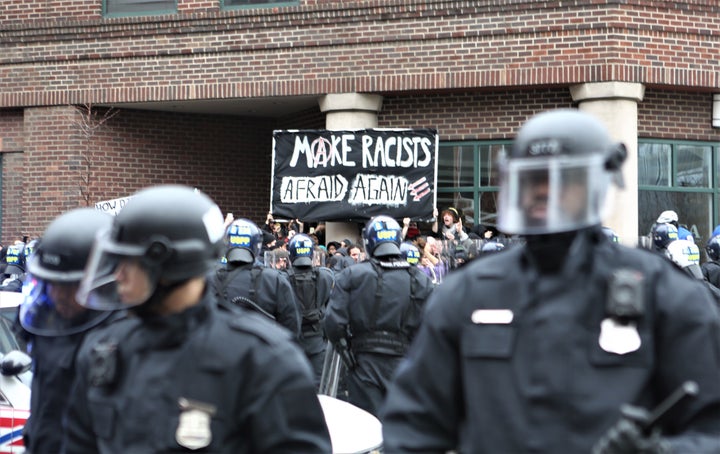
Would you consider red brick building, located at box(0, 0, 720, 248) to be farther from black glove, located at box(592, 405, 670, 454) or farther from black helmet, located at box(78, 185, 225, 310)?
black glove, located at box(592, 405, 670, 454)

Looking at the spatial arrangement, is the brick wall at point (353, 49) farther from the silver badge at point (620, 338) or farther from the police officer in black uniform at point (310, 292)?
the silver badge at point (620, 338)

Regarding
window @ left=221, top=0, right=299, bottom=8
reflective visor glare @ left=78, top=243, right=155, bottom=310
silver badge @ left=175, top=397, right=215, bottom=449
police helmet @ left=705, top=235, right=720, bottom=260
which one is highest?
window @ left=221, top=0, right=299, bottom=8

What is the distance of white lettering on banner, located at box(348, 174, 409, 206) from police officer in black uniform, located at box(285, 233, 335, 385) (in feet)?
18.3

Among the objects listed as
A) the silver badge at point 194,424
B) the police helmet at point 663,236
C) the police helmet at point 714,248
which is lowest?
the silver badge at point 194,424

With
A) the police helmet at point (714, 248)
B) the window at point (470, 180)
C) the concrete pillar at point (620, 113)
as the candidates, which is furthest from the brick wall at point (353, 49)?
the police helmet at point (714, 248)

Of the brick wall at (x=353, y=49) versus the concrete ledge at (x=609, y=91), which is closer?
the concrete ledge at (x=609, y=91)

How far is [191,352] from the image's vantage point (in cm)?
324

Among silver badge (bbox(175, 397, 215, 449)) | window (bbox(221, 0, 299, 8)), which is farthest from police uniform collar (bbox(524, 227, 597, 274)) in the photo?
window (bbox(221, 0, 299, 8))

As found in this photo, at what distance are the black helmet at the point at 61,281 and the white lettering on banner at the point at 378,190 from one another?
44.3 ft

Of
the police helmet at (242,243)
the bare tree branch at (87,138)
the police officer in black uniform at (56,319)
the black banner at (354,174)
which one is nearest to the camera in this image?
the police officer in black uniform at (56,319)

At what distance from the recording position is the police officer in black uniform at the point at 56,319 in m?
4.46

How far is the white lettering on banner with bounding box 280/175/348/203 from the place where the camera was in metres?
18.4

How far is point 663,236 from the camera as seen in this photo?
1203 cm

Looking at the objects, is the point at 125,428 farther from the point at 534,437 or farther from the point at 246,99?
the point at 246,99
